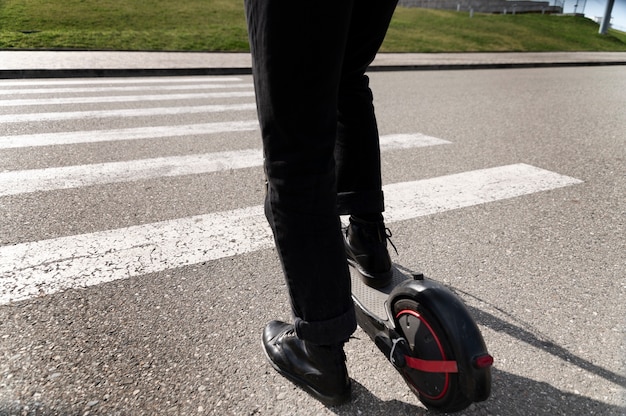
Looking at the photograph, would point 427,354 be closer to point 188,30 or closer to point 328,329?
point 328,329

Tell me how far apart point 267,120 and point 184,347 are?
0.96 m

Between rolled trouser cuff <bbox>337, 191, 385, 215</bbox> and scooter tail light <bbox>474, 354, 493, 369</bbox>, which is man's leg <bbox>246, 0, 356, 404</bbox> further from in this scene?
rolled trouser cuff <bbox>337, 191, 385, 215</bbox>

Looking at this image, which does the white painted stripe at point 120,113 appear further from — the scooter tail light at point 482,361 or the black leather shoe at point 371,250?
the scooter tail light at point 482,361

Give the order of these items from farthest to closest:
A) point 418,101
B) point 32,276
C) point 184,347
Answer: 1. point 418,101
2. point 32,276
3. point 184,347

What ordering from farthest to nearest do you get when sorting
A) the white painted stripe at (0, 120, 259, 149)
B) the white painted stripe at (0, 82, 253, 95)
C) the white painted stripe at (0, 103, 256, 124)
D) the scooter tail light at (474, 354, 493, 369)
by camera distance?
1. the white painted stripe at (0, 82, 253, 95)
2. the white painted stripe at (0, 103, 256, 124)
3. the white painted stripe at (0, 120, 259, 149)
4. the scooter tail light at (474, 354, 493, 369)

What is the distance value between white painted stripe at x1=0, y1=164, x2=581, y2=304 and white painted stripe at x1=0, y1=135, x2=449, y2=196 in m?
0.95

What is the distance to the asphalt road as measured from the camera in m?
1.55

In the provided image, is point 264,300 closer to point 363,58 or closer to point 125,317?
point 125,317

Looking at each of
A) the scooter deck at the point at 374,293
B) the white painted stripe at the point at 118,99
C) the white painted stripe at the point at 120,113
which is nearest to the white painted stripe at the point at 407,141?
the white painted stripe at the point at 120,113

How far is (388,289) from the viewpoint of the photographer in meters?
1.84

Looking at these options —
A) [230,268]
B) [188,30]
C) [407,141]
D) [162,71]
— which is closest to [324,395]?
[230,268]

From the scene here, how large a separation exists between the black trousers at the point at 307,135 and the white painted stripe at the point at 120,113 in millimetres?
4987

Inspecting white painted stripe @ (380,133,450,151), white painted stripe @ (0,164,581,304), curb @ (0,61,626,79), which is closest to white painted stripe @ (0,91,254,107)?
curb @ (0,61,626,79)

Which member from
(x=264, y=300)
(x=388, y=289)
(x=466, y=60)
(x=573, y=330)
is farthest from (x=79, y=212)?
(x=466, y=60)
